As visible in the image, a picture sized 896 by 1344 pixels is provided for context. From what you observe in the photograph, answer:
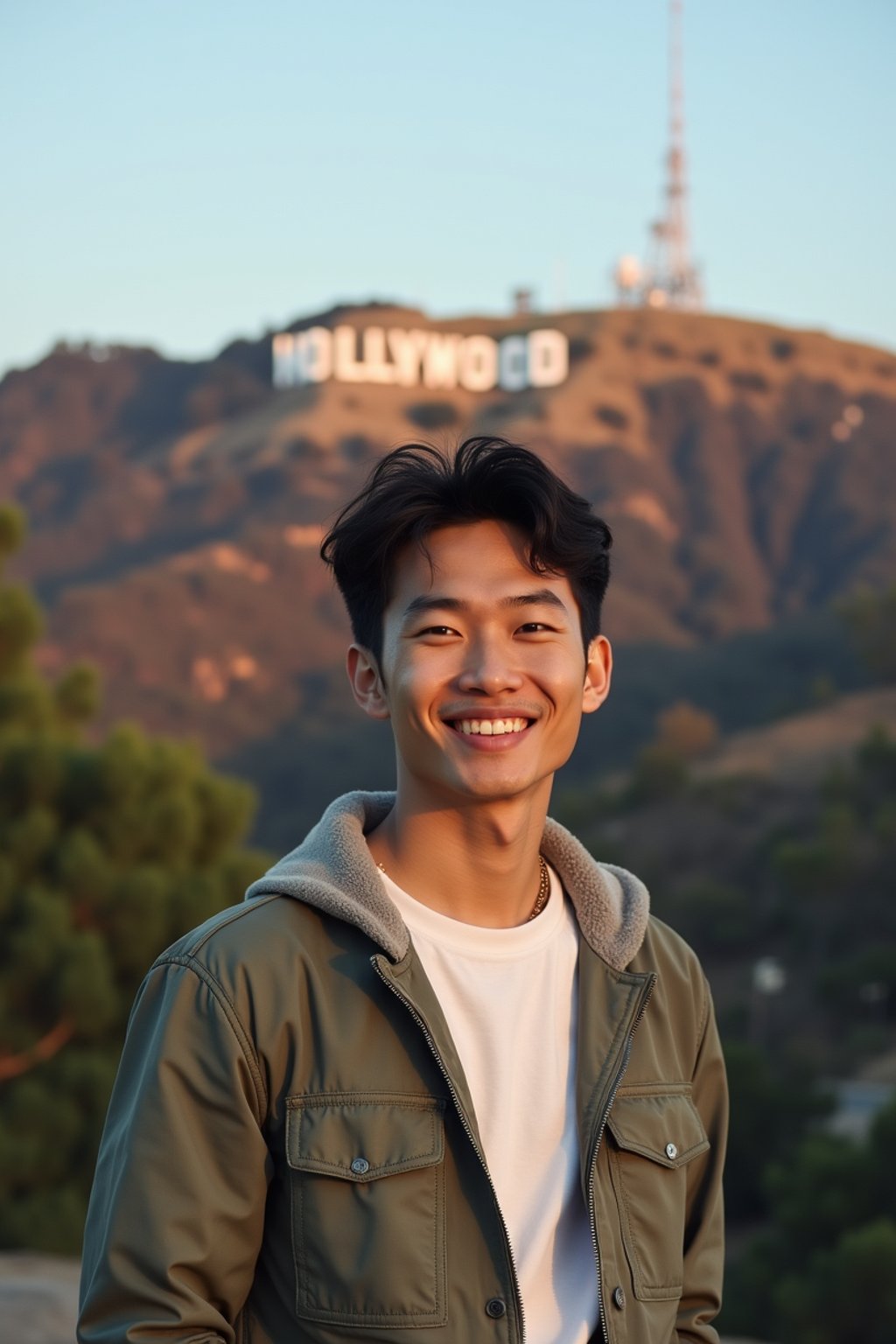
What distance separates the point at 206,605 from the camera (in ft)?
216

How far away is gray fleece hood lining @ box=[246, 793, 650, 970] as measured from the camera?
6.24 ft

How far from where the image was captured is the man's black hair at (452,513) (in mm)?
2043

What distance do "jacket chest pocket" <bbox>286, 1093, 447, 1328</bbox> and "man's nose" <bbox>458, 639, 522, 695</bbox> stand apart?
0.49 meters

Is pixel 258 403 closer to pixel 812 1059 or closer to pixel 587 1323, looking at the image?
pixel 812 1059

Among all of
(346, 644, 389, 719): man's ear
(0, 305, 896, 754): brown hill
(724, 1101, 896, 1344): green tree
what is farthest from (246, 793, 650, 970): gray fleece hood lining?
(0, 305, 896, 754): brown hill

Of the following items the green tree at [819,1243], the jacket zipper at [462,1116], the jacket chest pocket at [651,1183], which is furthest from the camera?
the green tree at [819,1243]

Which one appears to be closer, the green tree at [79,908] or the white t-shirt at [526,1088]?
the white t-shirt at [526,1088]

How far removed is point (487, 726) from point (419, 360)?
85575mm

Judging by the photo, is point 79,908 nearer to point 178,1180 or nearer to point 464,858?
point 464,858

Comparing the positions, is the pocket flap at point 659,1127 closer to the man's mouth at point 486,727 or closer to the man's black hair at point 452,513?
the man's mouth at point 486,727

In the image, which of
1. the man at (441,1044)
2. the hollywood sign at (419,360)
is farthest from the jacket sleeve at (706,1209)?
the hollywood sign at (419,360)

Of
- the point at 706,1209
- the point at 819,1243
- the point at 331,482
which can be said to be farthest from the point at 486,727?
the point at 331,482

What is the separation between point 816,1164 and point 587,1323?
1720 cm

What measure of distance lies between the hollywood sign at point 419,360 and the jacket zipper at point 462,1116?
82.3 metres
